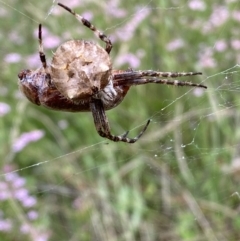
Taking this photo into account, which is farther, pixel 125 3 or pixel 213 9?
pixel 125 3

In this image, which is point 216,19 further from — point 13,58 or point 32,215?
point 32,215

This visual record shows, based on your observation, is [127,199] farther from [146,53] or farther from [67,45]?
[67,45]

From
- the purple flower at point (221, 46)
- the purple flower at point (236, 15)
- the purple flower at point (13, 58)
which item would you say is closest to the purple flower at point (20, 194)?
the purple flower at point (13, 58)

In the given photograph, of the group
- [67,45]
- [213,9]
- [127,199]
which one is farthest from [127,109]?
[67,45]

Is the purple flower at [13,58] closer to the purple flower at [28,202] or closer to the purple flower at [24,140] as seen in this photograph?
the purple flower at [24,140]

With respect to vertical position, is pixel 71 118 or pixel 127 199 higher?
pixel 71 118

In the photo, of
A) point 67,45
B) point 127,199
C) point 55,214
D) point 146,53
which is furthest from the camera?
point 146,53
